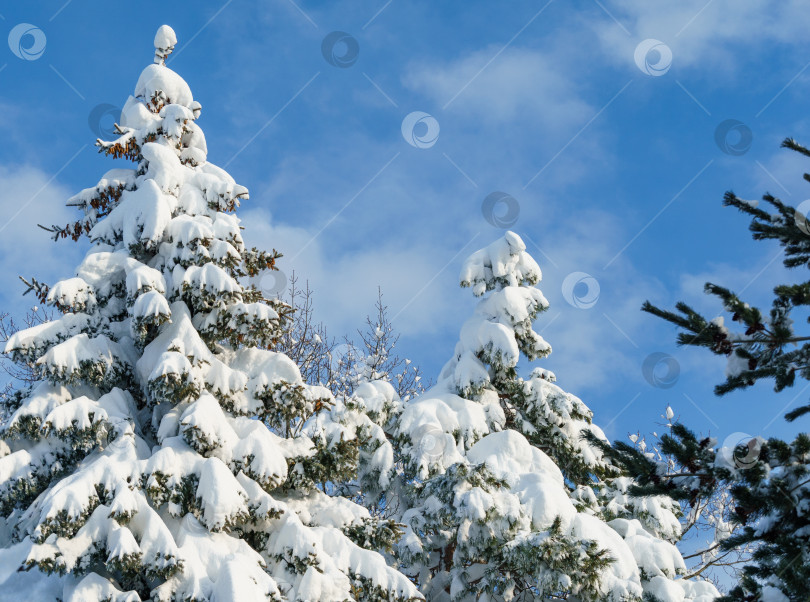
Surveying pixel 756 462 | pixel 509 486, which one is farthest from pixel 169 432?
pixel 756 462

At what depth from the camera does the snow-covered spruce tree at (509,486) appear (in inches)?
397

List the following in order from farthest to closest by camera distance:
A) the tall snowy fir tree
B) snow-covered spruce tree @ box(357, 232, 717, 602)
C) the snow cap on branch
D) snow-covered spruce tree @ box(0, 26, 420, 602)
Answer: the snow cap on branch < snow-covered spruce tree @ box(357, 232, 717, 602) < snow-covered spruce tree @ box(0, 26, 420, 602) < the tall snowy fir tree

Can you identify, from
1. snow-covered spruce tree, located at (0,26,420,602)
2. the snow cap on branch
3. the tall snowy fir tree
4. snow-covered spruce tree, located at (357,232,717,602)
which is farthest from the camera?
the snow cap on branch

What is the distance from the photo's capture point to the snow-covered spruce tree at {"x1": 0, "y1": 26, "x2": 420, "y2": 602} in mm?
7719

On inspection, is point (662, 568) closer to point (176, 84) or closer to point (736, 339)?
point (736, 339)

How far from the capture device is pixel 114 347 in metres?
9.79

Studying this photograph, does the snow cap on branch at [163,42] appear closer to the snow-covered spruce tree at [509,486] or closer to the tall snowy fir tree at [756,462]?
the snow-covered spruce tree at [509,486]

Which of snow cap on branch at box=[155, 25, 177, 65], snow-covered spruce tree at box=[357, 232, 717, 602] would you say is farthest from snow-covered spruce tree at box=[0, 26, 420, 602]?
snow-covered spruce tree at box=[357, 232, 717, 602]

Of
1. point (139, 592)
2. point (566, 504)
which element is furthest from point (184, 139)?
point (566, 504)

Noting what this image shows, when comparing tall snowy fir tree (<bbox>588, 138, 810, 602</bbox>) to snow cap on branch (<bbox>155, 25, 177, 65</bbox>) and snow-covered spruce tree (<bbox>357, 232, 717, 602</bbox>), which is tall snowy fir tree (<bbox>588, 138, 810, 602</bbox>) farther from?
snow cap on branch (<bbox>155, 25, 177, 65</bbox>)

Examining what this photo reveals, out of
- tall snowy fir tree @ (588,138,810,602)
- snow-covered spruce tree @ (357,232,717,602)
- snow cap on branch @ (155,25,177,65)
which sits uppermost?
snow cap on branch @ (155,25,177,65)

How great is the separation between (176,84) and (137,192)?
2802 millimetres

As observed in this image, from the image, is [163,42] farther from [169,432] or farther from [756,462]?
[756,462]

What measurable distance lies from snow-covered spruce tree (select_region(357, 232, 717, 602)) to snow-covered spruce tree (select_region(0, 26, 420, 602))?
A: 204 centimetres
